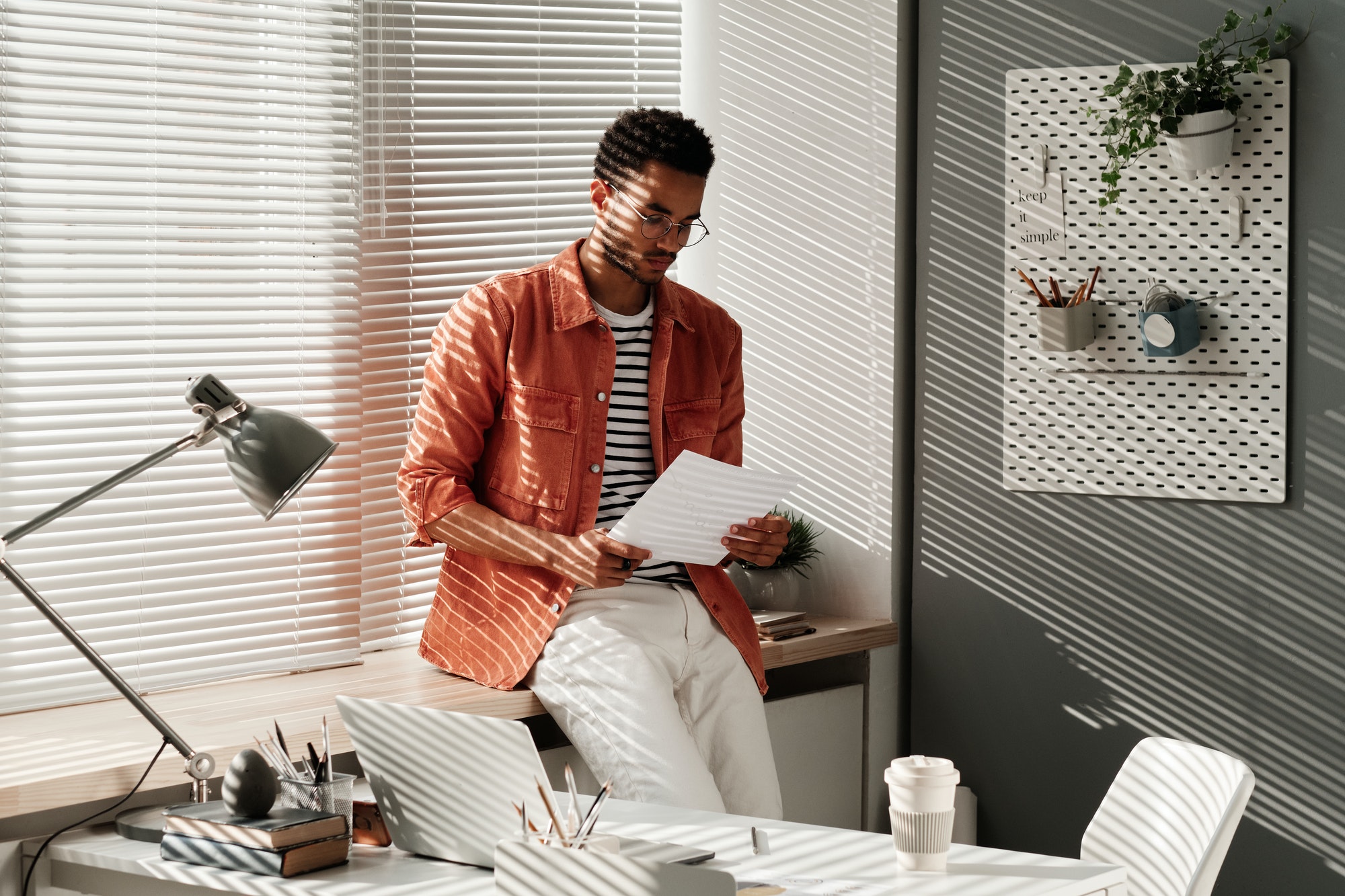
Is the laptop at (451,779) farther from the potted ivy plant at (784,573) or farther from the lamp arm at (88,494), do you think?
the potted ivy plant at (784,573)

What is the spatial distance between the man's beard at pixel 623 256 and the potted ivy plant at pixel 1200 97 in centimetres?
102

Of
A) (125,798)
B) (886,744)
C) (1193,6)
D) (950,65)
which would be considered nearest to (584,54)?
(950,65)

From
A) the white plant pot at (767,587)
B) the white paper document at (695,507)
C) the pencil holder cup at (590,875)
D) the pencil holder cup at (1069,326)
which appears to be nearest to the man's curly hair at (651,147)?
the white paper document at (695,507)

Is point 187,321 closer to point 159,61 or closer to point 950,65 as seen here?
point 159,61

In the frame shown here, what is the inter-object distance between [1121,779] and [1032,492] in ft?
4.14

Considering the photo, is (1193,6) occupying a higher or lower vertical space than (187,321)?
higher

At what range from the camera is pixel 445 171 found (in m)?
3.20

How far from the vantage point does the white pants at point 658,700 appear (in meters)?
2.53

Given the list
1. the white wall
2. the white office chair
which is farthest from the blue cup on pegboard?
the white office chair

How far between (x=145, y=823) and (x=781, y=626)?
1.51 metres

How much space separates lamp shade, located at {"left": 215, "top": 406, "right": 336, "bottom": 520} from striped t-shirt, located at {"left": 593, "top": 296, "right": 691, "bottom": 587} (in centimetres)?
88

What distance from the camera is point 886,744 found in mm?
3490

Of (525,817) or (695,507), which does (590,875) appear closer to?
(525,817)

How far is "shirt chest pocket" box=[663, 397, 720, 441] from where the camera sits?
291 cm
